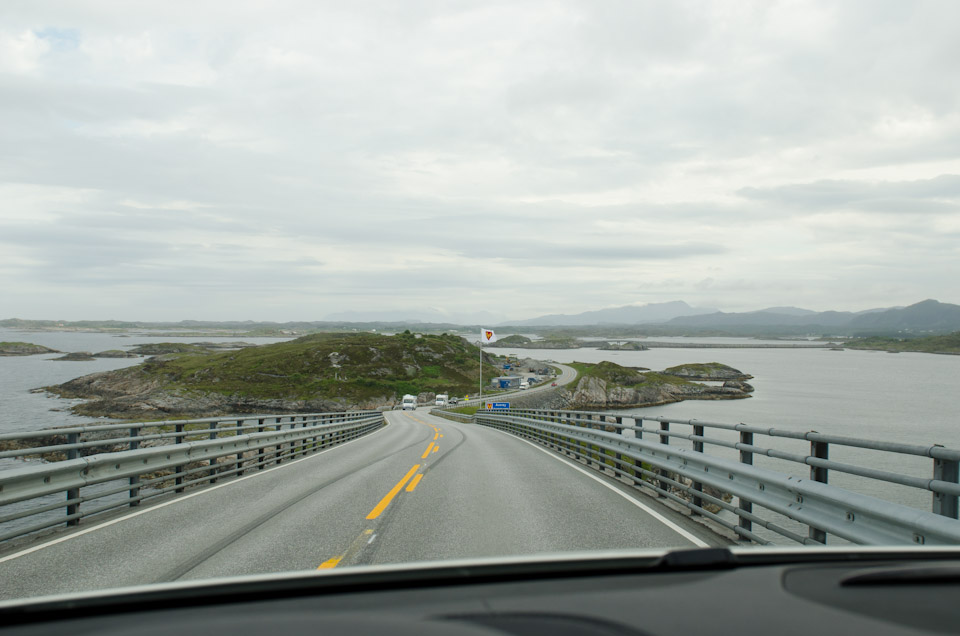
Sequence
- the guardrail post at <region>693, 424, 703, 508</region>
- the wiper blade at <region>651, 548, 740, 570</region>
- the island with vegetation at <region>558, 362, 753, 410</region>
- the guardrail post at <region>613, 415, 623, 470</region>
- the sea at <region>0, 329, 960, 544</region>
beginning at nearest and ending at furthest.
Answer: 1. the wiper blade at <region>651, 548, 740, 570</region>
2. the guardrail post at <region>693, 424, 703, 508</region>
3. the guardrail post at <region>613, 415, 623, 470</region>
4. the sea at <region>0, 329, 960, 544</region>
5. the island with vegetation at <region>558, 362, 753, 410</region>

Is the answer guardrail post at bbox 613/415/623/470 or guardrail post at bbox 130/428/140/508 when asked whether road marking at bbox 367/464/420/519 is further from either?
guardrail post at bbox 613/415/623/470

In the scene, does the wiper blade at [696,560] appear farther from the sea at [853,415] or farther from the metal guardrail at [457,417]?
the metal guardrail at [457,417]

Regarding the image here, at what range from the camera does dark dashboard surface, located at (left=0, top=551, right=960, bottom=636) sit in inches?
68.9

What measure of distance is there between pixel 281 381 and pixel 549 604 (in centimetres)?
9781

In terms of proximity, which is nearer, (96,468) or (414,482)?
(96,468)

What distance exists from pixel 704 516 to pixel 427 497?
166 inches

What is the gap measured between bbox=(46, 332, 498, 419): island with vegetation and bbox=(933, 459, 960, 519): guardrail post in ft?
235

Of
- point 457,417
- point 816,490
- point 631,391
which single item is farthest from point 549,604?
point 631,391

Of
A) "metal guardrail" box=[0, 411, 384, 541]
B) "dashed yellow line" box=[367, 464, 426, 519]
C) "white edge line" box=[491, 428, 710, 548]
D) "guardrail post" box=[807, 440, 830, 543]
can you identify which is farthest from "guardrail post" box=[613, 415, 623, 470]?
"metal guardrail" box=[0, 411, 384, 541]

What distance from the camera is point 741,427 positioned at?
645 cm

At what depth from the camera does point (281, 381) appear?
9344 cm

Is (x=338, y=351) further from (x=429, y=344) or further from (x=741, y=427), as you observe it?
(x=741, y=427)

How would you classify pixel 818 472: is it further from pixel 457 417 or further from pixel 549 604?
pixel 457 417

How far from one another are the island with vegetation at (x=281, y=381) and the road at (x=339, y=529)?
63.6m
